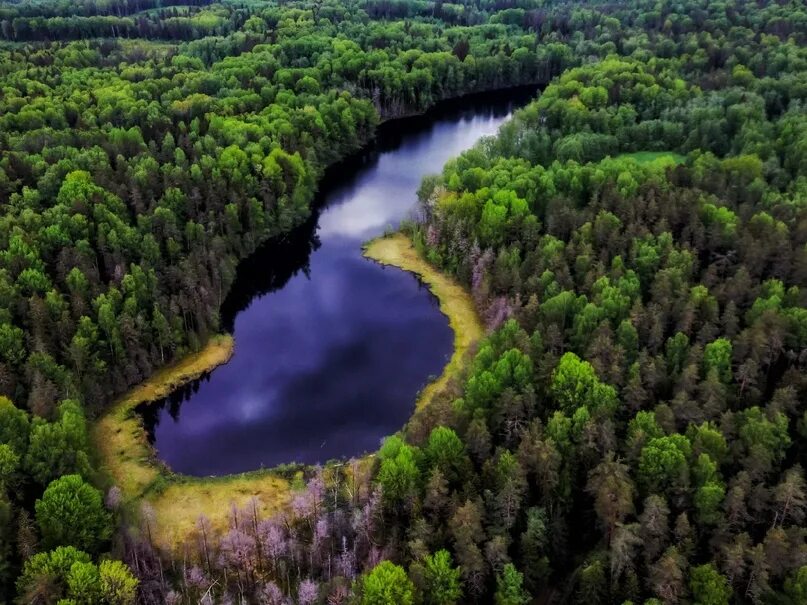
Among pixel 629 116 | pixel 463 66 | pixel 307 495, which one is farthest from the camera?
pixel 463 66

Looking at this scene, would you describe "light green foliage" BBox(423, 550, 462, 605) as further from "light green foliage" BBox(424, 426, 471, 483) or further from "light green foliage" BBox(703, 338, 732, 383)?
"light green foliage" BBox(703, 338, 732, 383)

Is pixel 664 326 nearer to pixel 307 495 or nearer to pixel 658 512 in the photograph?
pixel 658 512

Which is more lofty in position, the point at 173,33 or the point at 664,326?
the point at 173,33

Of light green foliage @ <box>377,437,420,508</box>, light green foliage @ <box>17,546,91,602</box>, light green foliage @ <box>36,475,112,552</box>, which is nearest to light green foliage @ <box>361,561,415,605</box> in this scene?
light green foliage @ <box>377,437,420,508</box>

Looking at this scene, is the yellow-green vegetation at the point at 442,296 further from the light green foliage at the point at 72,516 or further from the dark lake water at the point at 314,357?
the light green foliage at the point at 72,516

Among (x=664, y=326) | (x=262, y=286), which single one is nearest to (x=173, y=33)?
(x=262, y=286)

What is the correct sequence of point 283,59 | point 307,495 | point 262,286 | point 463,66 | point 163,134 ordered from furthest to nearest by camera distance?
point 463,66 → point 283,59 → point 163,134 → point 262,286 → point 307,495
